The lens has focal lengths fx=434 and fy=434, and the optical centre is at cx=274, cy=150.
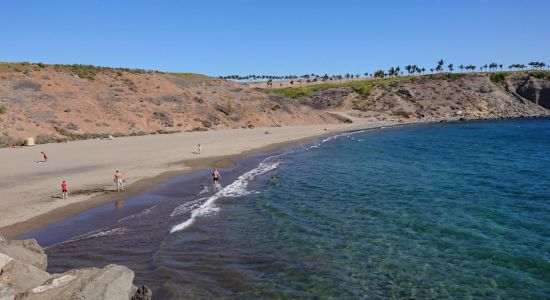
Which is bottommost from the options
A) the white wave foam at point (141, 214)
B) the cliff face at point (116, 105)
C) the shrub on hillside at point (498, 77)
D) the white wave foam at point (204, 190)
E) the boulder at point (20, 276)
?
the white wave foam at point (141, 214)

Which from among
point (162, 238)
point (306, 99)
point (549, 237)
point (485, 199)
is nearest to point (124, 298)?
point (162, 238)

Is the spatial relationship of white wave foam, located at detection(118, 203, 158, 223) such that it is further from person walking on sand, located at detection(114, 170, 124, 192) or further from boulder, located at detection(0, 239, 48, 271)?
boulder, located at detection(0, 239, 48, 271)

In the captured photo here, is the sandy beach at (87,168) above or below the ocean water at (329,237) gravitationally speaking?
above

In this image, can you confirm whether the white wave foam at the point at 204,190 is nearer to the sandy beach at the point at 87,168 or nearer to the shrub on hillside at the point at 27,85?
the sandy beach at the point at 87,168

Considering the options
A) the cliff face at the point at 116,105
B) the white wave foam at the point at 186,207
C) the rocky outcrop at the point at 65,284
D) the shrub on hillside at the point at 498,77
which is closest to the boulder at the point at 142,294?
the rocky outcrop at the point at 65,284

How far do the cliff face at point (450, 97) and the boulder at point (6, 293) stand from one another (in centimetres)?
12811

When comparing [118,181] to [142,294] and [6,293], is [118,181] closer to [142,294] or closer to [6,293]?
[142,294]

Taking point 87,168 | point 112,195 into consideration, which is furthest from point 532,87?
point 112,195

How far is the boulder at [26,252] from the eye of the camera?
1327 cm

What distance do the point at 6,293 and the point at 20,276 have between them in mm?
1320

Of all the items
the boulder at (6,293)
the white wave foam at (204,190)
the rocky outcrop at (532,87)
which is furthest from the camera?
the rocky outcrop at (532,87)

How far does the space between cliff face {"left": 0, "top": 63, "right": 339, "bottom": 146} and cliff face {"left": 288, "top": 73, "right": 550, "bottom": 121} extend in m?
35.1

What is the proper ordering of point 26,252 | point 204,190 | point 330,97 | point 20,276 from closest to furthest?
point 20,276 → point 26,252 → point 204,190 → point 330,97

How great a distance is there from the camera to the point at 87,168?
1455 inches
